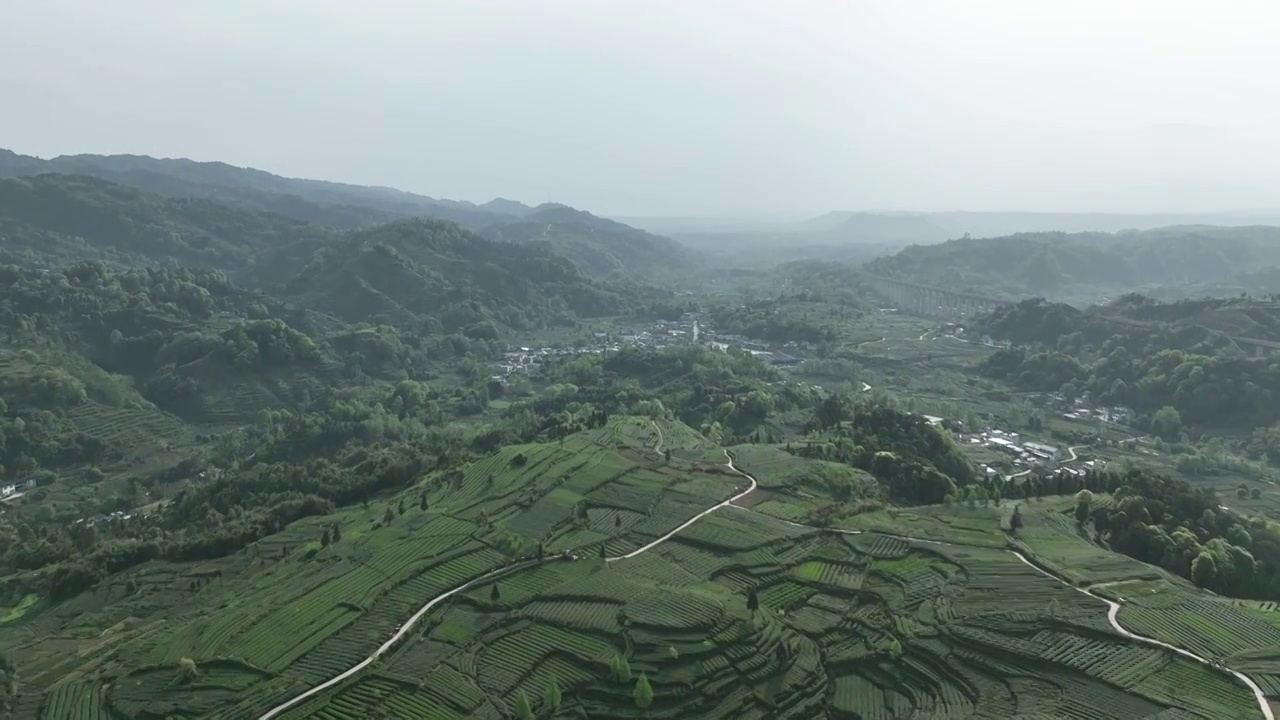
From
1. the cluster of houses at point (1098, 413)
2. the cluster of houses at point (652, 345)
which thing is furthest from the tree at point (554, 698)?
the cluster of houses at point (652, 345)

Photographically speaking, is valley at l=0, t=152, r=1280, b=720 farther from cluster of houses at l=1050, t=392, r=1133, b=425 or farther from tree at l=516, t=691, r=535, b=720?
cluster of houses at l=1050, t=392, r=1133, b=425

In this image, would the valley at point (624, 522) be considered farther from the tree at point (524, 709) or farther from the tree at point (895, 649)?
the tree at point (524, 709)

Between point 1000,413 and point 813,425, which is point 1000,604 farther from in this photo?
point 1000,413

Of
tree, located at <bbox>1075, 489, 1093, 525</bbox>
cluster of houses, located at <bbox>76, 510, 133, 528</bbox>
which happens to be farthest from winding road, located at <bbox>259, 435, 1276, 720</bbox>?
cluster of houses, located at <bbox>76, 510, 133, 528</bbox>

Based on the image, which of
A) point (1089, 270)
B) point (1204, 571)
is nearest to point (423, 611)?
point (1204, 571)

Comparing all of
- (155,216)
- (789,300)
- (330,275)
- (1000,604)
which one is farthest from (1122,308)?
(155,216)

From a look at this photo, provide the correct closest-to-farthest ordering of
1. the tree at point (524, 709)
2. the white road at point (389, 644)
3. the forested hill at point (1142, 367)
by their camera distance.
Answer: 1. the tree at point (524, 709)
2. the white road at point (389, 644)
3. the forested hill at point (1142, 367)
